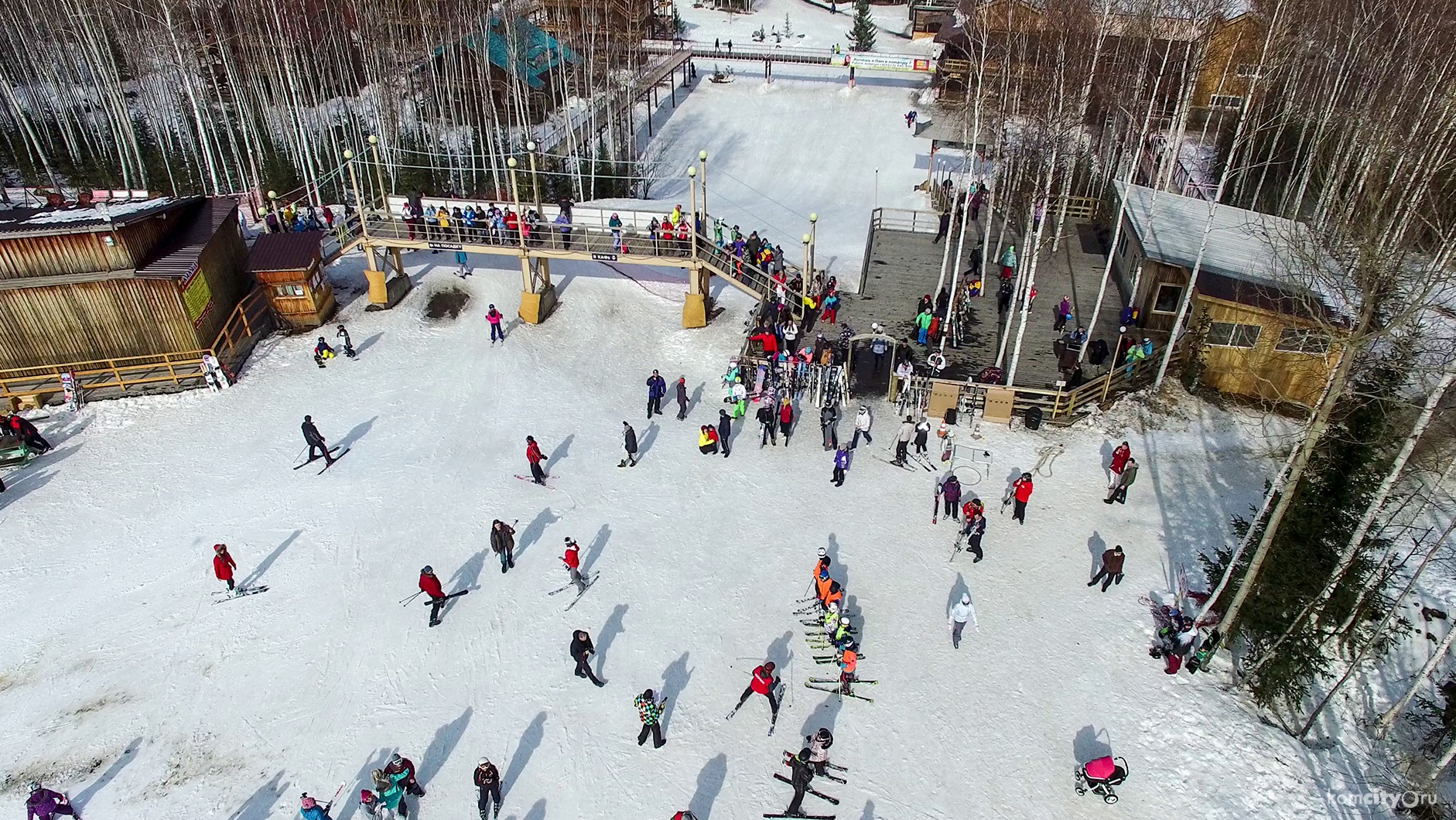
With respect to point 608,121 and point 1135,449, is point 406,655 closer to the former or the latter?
point 1135,449

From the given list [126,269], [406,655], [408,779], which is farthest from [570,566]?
[126,269]

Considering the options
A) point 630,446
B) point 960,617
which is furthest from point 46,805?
point 960,617

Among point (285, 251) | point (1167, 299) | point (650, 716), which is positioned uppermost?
point (285, 251)

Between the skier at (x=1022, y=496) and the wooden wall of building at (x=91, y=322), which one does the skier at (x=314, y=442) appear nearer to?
the wooden wall of building at (x=91, y=322)

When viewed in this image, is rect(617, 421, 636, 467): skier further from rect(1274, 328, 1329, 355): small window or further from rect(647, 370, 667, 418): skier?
rect(1274, 328, 1329, 355): small window

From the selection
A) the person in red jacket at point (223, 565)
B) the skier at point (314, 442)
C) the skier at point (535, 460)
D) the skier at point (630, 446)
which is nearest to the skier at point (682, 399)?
the skier at point (630, 446)

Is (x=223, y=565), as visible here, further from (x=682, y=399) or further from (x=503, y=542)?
(x=682, y=399)

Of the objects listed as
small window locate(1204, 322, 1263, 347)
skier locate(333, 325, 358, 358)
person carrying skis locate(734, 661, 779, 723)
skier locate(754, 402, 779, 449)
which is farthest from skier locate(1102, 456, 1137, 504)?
skier locate(333, 325, 358, 358)
